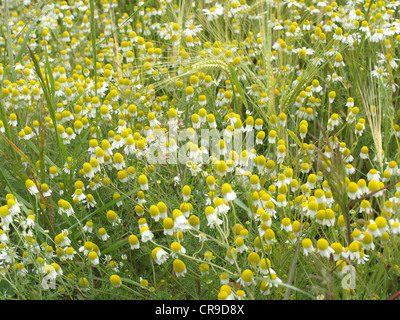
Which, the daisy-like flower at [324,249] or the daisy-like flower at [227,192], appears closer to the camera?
the daisy-like flower at [324,249]

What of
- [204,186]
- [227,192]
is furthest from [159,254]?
[204,186]

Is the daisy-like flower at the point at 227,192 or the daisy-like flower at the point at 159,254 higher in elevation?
the daisy-like flower at the point at 227,192

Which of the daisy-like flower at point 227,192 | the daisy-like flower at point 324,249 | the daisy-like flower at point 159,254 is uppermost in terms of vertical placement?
the daisy-like flower at point 227,192

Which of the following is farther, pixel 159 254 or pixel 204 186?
pixel 204 186

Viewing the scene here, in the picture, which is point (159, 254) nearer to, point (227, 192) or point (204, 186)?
point (227, 192)

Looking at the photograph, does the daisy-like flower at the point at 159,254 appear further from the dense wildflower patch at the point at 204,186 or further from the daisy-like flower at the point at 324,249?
the daisy-like flower at the point at 324,249

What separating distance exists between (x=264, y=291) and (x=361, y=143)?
1.29m

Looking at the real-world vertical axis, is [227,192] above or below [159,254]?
above

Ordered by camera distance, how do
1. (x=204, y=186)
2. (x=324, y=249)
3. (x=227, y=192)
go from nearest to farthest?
(x=324, y=249) → (x=227, y=192) → (x=204, y=186)

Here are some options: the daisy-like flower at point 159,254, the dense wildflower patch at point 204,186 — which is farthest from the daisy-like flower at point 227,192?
the daisy-like flower at point 159,254

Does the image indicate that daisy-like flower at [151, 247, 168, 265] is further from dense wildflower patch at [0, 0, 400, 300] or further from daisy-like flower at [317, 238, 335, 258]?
daisy-like flower at [317, 238, 335, 258]
